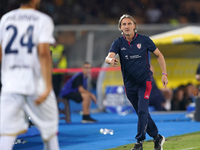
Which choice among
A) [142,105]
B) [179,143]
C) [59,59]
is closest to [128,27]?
[142,105]

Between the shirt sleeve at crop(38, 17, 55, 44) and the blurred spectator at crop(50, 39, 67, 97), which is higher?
the shirt sleeve at crop(38, 17, 55, 44)

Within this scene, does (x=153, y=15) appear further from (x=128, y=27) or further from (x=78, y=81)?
(x=128, y=27)

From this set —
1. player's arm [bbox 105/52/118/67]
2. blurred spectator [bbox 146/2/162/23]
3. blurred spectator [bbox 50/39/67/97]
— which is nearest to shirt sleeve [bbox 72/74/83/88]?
blurred spectator [bbox 50/39/67/97]

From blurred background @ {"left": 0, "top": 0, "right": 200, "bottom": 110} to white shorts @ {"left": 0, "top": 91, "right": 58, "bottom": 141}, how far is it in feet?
33.1

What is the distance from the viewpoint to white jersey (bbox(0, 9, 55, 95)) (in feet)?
13.1

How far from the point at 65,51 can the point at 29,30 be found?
13.4 metres

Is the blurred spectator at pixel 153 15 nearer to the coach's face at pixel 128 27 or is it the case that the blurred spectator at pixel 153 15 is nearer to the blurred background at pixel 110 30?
the blurred background at pixel 110 30

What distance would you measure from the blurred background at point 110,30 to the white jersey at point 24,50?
9930 mm

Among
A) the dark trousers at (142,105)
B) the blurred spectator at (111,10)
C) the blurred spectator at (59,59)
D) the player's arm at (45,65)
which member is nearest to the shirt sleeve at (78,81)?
the blurred spectator at (59,59)

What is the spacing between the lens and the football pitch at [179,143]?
689 centimetres

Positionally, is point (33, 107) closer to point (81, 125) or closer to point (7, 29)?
point (7, 29)

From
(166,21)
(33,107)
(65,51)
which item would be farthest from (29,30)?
(166,21)

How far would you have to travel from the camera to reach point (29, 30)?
13.2 feet

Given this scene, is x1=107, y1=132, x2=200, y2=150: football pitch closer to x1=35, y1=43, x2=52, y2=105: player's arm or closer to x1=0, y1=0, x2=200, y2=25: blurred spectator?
x1=35, y1=43, x2=52, y2=105: player's arm
